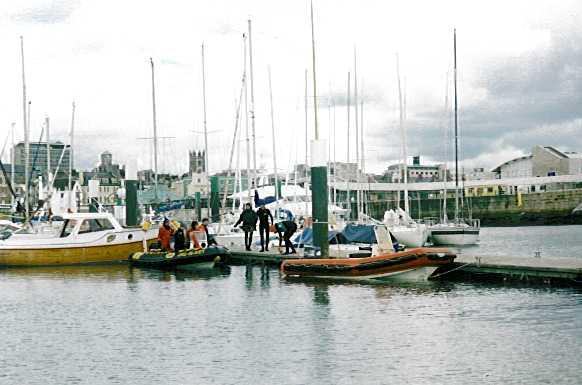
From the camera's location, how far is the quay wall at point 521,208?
301ft

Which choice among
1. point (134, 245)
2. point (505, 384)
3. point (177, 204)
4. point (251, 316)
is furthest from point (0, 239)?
point (505, 384)

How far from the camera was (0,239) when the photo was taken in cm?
3538

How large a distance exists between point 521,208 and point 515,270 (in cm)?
7590

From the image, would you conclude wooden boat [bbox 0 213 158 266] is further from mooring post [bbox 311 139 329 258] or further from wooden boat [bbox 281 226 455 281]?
wooden boat [bbox 281 226 455 281]

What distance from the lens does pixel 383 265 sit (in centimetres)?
2273

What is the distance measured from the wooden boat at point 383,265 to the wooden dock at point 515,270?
0.78m

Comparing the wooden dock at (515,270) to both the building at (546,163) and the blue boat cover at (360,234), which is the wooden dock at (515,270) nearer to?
the blue boat cover at (360,234)

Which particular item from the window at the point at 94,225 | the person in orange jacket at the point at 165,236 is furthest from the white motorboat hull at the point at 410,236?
the window at the point at 94,225

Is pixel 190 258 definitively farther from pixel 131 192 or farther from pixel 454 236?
pixel 454 236

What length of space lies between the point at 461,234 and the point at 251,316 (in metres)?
29.9

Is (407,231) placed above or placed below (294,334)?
above

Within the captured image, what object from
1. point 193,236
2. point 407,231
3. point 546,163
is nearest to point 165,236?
point 193,236

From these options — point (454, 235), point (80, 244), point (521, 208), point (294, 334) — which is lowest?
point (294, 334)

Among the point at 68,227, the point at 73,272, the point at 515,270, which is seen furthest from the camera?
the point at 68,227
